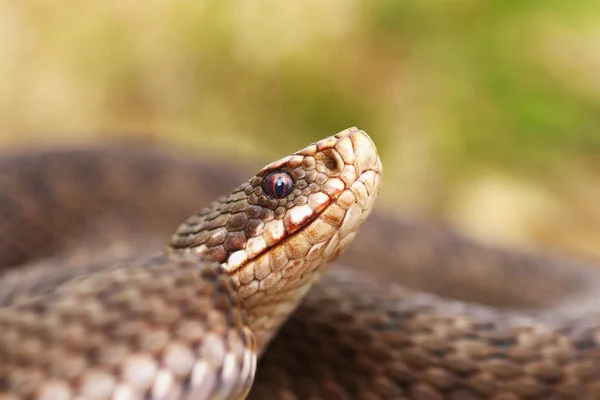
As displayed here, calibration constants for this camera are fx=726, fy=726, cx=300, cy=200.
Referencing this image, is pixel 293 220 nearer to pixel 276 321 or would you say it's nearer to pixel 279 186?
pixel 279 186

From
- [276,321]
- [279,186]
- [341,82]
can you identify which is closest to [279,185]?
[279,186]

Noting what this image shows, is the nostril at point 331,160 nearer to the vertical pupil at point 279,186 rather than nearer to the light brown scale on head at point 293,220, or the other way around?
the light brown scale on head at point 293,220

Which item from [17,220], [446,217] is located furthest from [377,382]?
[446,217]

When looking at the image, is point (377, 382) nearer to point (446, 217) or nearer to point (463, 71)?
point (446, 217)

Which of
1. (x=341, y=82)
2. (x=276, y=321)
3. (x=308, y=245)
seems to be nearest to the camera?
(x=308, y=245)

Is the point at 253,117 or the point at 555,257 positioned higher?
the point at 253,117

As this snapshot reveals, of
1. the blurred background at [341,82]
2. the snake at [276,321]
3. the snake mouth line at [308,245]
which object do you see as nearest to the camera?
the snake at [276,321]

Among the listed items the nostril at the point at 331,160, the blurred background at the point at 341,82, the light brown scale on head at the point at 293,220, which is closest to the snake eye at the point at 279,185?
the light brown scale on head at the point at 293,220
